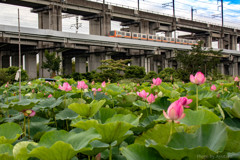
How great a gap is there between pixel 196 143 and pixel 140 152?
21 centimetres

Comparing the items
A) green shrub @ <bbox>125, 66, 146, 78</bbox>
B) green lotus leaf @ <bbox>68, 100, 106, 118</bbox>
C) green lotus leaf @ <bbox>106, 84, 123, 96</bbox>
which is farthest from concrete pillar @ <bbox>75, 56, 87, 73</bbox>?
green lotus leaf @ <bbox>68, 100, 106, 118</bbox>

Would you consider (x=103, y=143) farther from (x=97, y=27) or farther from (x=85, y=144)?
(x=97, y=27)

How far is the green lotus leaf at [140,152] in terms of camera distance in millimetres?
922

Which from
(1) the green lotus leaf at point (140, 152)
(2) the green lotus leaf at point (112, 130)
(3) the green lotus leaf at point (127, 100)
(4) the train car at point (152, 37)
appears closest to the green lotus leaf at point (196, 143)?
(1) the green lotus leaf at point (140, 152)

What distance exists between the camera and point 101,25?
131ft

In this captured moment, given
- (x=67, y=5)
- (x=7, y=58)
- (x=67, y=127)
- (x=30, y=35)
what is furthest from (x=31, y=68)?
(x=67, y=127)

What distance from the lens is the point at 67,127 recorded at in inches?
71.9

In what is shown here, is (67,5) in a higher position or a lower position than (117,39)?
higher

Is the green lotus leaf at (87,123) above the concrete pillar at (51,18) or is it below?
below

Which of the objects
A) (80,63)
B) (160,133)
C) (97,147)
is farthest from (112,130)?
(80,63)

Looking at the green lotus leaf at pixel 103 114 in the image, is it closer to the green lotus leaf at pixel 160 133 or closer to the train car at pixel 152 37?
the green lotus leaf at pixel 160 133

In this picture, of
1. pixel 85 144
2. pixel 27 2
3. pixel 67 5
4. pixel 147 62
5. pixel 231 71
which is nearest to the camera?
pixel 85 144

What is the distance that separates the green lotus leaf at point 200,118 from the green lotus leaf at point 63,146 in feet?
1.70

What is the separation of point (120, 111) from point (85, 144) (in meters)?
0.86
